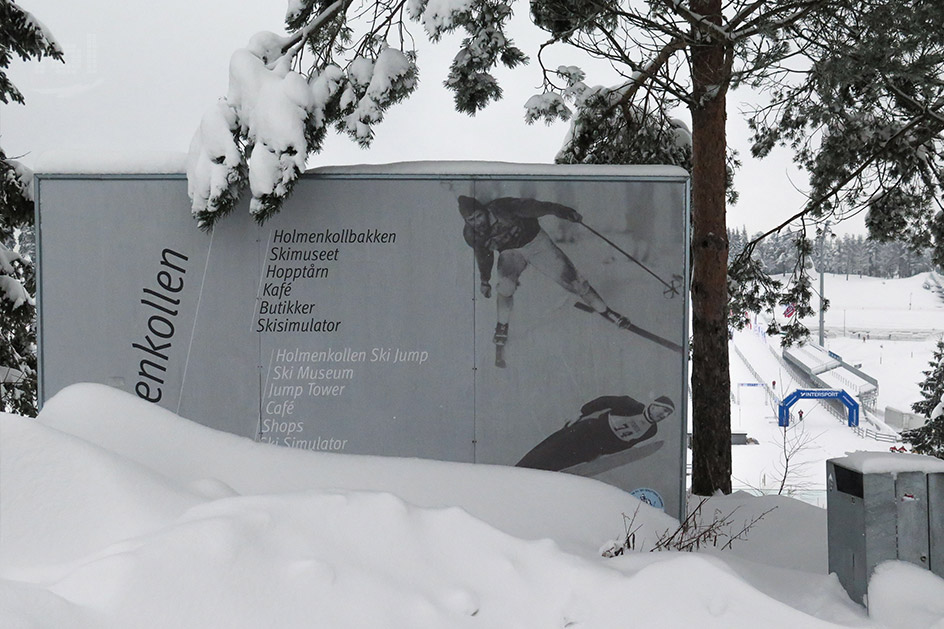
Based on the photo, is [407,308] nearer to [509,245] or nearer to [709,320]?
[509,245]

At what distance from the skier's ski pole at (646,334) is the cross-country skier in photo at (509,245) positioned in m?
0.17

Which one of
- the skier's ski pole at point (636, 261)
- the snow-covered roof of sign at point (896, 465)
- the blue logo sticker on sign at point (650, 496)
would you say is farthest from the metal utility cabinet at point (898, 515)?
the skier's ski pole at point (636, 261)

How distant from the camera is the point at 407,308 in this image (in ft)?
18.1

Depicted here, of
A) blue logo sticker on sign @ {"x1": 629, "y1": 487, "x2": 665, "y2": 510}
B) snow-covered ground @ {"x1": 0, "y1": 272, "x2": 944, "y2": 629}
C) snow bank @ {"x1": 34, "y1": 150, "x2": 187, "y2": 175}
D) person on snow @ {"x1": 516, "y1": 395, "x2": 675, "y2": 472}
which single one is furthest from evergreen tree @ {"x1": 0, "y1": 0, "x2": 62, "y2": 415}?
blue logo sticker on sign @ {"x1": 629, "y1": 487, "x2": 665, "y2": 510}

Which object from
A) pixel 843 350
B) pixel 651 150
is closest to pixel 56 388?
pixel 651 150

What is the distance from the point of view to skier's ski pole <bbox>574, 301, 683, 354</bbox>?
18.2ft

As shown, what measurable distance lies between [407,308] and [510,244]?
0.89m

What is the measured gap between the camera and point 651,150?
9688 millimetres

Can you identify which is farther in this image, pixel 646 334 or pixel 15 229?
pixel 15 229

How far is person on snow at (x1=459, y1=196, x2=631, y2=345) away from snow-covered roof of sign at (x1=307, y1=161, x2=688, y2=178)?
21 centimetres

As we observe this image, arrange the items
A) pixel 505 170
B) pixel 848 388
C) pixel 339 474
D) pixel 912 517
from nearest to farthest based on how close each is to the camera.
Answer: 1. pixel 912 517
2. pixel 339 474
3. pixel 505 170
4. pixel 848 388

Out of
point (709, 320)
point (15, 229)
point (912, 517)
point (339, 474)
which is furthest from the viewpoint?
point (15, 229)

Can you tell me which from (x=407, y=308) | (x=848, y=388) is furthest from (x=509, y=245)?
(x=848, y=388)

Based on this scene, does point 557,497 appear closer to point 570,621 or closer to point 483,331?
point 483,331
